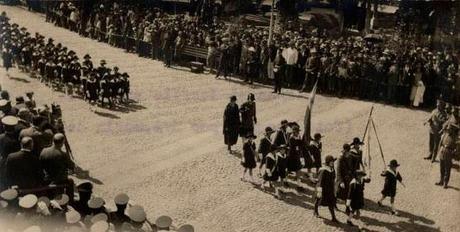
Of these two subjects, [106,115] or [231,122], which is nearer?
[231,122]

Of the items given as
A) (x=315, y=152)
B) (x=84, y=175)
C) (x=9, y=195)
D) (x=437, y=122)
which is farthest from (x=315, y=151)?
(x=9, y=195)

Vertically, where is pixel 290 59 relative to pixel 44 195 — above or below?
above

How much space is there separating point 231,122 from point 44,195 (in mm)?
7965

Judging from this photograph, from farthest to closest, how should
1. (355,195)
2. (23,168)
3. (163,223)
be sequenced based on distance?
(355,195) → (23,168) → (163,223)

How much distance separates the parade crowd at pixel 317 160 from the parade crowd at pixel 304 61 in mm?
5262

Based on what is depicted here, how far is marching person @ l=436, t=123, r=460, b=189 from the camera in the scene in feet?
49.1

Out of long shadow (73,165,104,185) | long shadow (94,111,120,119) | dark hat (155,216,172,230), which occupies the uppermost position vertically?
dark hat (155,216,172,230)

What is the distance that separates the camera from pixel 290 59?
78.7ft

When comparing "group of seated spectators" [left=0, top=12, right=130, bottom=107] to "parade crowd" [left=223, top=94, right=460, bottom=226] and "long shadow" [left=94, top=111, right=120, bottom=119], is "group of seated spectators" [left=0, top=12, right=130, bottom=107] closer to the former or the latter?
"long shadow" [left=94, top=111, right=120, bottom=119]

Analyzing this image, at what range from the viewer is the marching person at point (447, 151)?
1497 centimetres

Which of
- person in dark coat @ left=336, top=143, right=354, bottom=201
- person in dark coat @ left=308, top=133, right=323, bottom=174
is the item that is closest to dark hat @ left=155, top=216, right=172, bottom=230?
person in dark coat @ left=336, top=143, right=354, bottom=201

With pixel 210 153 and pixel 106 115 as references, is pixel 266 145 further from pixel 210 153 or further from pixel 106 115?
pixel 106 115

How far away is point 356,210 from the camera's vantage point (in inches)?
512

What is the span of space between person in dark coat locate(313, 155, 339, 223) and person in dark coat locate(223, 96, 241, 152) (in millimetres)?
4498
